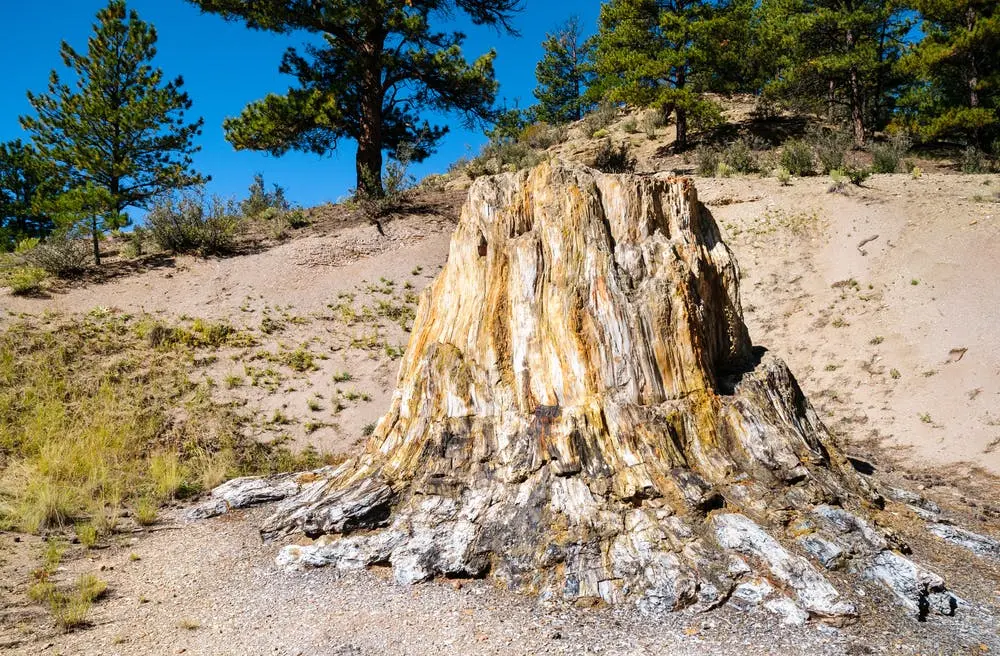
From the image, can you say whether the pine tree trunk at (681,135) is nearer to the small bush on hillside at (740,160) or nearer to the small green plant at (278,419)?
the small bush on hillside at (740,160)

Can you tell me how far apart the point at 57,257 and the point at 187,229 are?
323 cm

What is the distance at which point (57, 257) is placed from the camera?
14.8m

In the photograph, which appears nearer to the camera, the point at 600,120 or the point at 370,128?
the point at 370,128

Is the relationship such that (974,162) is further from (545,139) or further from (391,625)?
(391,625)

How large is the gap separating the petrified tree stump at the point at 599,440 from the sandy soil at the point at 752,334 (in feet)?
1.33

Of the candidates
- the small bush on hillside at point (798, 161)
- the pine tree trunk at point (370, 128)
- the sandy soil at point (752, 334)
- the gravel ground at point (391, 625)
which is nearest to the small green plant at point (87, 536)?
the sandy soil at point (752, 334)

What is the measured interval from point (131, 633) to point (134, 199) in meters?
20.3

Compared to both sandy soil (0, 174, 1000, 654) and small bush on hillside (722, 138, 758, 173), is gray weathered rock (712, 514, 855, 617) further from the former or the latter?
small bush on hillside (722, 138, 758, 173)

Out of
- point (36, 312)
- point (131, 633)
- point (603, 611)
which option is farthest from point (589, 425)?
point (36, 312)

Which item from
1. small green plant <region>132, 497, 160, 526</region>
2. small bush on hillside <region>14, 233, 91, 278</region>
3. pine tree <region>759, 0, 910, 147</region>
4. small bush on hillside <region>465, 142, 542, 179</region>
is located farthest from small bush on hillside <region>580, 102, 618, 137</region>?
small green plant <region>132, 497, 160, 526</region>

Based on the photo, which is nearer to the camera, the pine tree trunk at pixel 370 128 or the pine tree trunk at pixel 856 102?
the pine tree trunk at pixel 370 128

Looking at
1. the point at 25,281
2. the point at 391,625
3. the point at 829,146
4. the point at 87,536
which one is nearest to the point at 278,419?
the point at 87,536

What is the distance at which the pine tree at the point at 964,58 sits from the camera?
2003 cm

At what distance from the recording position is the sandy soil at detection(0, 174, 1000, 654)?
15.3ft
